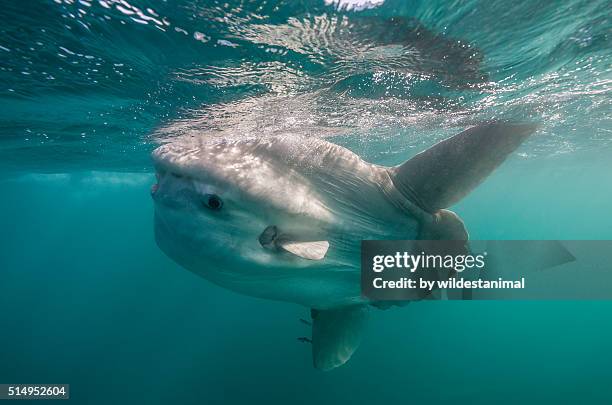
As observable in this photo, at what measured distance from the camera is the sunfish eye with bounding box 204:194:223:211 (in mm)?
2551

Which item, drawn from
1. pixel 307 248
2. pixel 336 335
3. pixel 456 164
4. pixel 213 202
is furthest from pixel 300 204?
pixel 336 335

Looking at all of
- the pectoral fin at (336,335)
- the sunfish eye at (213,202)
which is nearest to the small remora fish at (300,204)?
the sunfish eye at (213,202)

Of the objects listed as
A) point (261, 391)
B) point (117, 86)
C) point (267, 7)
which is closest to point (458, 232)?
point (267, 7)

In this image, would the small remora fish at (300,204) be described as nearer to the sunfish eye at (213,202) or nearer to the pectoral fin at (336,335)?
the sunfish eye at (213,202)

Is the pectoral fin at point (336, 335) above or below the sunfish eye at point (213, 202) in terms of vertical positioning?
below

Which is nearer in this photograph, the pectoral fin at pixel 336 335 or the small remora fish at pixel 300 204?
the small remora fish at pixel 300 204

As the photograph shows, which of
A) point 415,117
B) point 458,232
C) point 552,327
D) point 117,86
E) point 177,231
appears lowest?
point 552,327

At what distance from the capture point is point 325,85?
6402 millimetres

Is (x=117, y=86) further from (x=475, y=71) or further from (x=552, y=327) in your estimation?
(x=552, y=327)

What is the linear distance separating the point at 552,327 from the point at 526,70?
44.9 metres

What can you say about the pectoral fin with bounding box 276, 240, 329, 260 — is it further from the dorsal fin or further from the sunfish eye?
the dorsal fin

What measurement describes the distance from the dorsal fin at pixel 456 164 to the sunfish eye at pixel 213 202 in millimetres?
1625

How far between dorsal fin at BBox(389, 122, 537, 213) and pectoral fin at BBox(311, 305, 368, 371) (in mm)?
1683

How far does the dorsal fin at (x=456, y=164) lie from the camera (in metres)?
2.75
